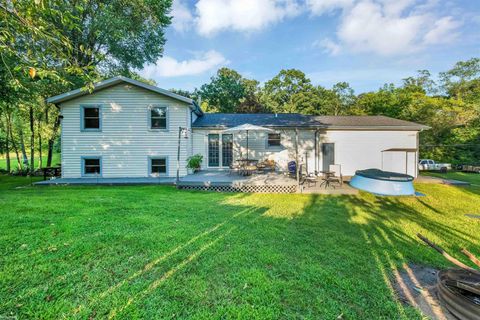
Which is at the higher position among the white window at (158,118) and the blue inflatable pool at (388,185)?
the white window at (158,118)

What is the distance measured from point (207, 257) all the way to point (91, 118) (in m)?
10.8

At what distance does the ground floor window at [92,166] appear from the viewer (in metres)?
10.6

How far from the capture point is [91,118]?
1057cm

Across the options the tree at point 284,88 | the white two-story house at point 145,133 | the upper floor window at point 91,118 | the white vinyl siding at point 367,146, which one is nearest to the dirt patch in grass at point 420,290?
the white two-story house at point 145,133

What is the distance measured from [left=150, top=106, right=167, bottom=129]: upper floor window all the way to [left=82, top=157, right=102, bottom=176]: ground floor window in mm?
3289

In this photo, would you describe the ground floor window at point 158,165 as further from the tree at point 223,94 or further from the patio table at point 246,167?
the tree at point 223,94

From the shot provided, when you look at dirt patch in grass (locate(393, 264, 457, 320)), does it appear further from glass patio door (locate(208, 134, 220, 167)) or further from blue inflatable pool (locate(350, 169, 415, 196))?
glass patio door (locate(208, 134, 220, 167))

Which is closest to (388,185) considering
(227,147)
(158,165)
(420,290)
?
(420,290)

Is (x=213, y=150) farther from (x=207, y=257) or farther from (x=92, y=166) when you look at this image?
(x=207, y=257)

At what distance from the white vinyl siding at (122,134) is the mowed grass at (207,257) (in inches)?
179

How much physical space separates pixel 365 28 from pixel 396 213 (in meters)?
14.0

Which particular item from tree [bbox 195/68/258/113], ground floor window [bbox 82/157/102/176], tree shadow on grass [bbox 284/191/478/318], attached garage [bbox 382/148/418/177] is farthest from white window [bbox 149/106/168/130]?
tree [bbox 195/68/258/113]

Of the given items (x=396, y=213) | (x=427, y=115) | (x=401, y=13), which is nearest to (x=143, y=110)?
(x=396, y=213)

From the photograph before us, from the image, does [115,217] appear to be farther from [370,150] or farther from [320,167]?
[370,150]
